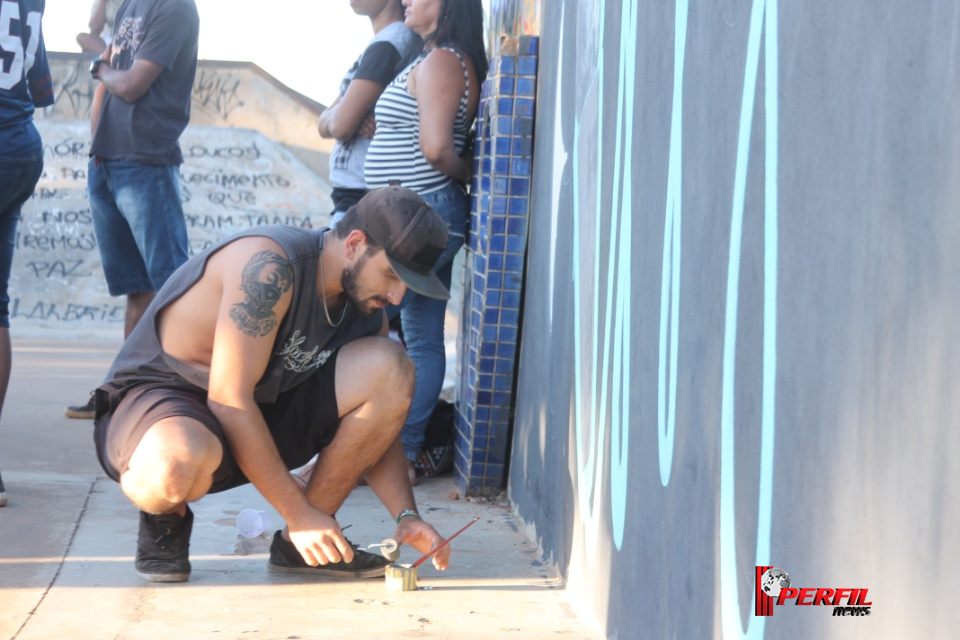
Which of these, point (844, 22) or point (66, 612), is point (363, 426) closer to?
point (66, 612)

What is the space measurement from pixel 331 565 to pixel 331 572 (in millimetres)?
22

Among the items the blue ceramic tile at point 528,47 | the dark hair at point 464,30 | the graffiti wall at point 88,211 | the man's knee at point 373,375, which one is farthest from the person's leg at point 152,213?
the graffiti wall at point 88,211

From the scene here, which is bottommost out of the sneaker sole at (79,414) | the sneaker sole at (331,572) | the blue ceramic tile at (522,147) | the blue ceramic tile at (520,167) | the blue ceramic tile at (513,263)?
the sneaker sole at (79,414)

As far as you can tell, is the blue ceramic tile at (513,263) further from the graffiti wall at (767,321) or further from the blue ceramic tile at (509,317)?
the graffiti wall at (767,321)

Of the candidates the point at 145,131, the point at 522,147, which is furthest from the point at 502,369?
the point at 145,131

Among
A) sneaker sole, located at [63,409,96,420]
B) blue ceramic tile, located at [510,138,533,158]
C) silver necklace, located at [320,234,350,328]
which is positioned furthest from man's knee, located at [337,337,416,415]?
sneaker sole, located at [63,409,96,420]

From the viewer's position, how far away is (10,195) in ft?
12.4

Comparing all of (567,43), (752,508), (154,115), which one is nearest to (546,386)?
(567,43)

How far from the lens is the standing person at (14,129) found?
3734mm

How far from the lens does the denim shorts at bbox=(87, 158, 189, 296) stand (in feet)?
15.9

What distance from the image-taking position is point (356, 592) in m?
2.97

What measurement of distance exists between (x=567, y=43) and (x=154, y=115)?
7.30ft

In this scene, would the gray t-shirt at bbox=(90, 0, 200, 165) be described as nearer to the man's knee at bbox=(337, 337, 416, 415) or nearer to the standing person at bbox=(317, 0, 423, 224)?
the standing person at bbox=(317, 0, 423, 224)

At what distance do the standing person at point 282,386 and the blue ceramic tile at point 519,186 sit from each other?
0.90 m
